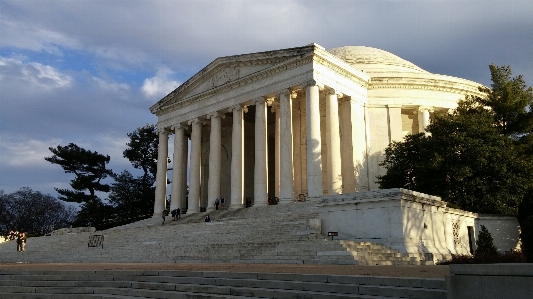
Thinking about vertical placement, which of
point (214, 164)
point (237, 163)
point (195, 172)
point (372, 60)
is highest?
point (372, 60)

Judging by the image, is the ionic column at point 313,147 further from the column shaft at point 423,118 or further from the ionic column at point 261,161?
the column shaft at point 423,118

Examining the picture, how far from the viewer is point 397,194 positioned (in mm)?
19766

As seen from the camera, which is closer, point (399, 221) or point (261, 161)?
point (399, 221)

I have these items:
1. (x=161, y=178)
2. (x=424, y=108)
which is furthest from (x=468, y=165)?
(x=161, y=178)

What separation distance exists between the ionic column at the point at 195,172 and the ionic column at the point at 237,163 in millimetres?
5063

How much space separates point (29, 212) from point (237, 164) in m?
67.0

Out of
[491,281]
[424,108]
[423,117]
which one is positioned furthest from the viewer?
[424,108]

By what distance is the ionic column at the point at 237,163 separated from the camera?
3788cm

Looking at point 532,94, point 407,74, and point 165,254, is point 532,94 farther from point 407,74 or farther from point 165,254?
point 165,254

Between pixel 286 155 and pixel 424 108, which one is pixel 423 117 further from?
pixel 286 155

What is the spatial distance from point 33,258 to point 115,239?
5.15 metres

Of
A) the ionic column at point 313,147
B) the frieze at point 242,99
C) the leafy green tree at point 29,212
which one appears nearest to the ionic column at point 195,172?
the frieze at point 242,99

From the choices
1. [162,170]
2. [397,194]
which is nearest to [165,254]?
[397,194]

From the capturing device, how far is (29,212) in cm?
8894
